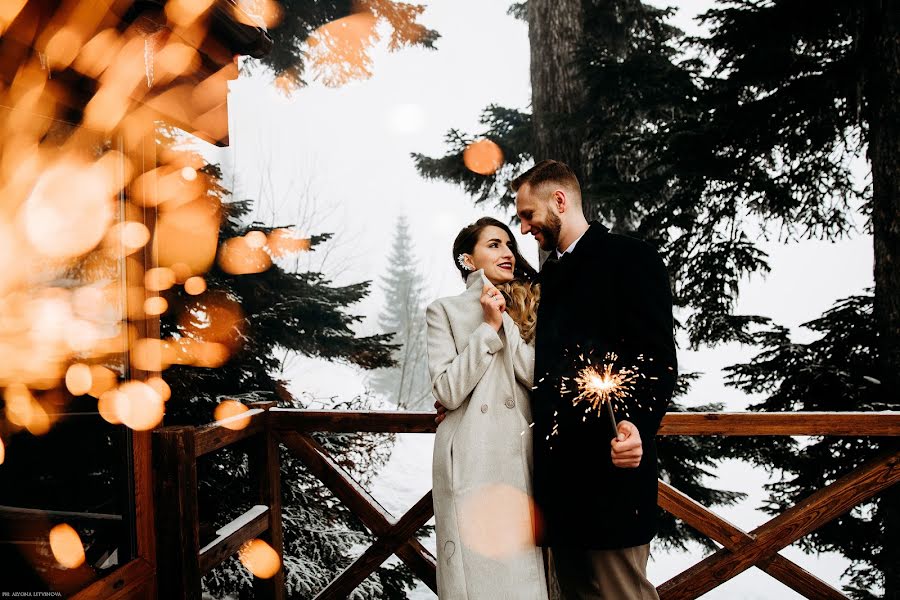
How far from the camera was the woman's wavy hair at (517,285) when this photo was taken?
2.26 metres

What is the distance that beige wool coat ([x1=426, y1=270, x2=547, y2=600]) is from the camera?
1967 millimetres

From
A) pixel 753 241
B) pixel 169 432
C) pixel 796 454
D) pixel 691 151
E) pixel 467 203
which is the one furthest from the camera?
pixel 467 203

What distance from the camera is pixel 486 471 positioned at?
79.3 inches

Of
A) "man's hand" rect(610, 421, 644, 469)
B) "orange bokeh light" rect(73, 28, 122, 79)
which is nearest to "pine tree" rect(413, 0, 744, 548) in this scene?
"man's hand" rect(610, 421, 644, 469)

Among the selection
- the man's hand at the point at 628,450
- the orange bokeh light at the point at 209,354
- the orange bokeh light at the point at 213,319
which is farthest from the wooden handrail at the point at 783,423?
the orange bokeh light at the point at 213,319

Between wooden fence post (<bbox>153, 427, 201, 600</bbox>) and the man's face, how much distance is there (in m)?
1.84

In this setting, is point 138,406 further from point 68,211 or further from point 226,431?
point 68,211

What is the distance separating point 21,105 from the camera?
2.22m

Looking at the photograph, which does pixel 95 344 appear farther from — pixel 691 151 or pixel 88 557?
pixel 691 151

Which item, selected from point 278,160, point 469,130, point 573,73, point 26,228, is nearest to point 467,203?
point 469,130

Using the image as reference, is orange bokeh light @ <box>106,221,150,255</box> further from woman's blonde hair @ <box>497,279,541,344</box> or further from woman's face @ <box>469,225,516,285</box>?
woman's blonde hair @ <box>497,279,541,344</box>

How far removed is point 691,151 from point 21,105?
5.82 meters

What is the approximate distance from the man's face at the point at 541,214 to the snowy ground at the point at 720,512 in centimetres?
376

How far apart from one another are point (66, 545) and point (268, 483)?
Answer: 1.38 metres
